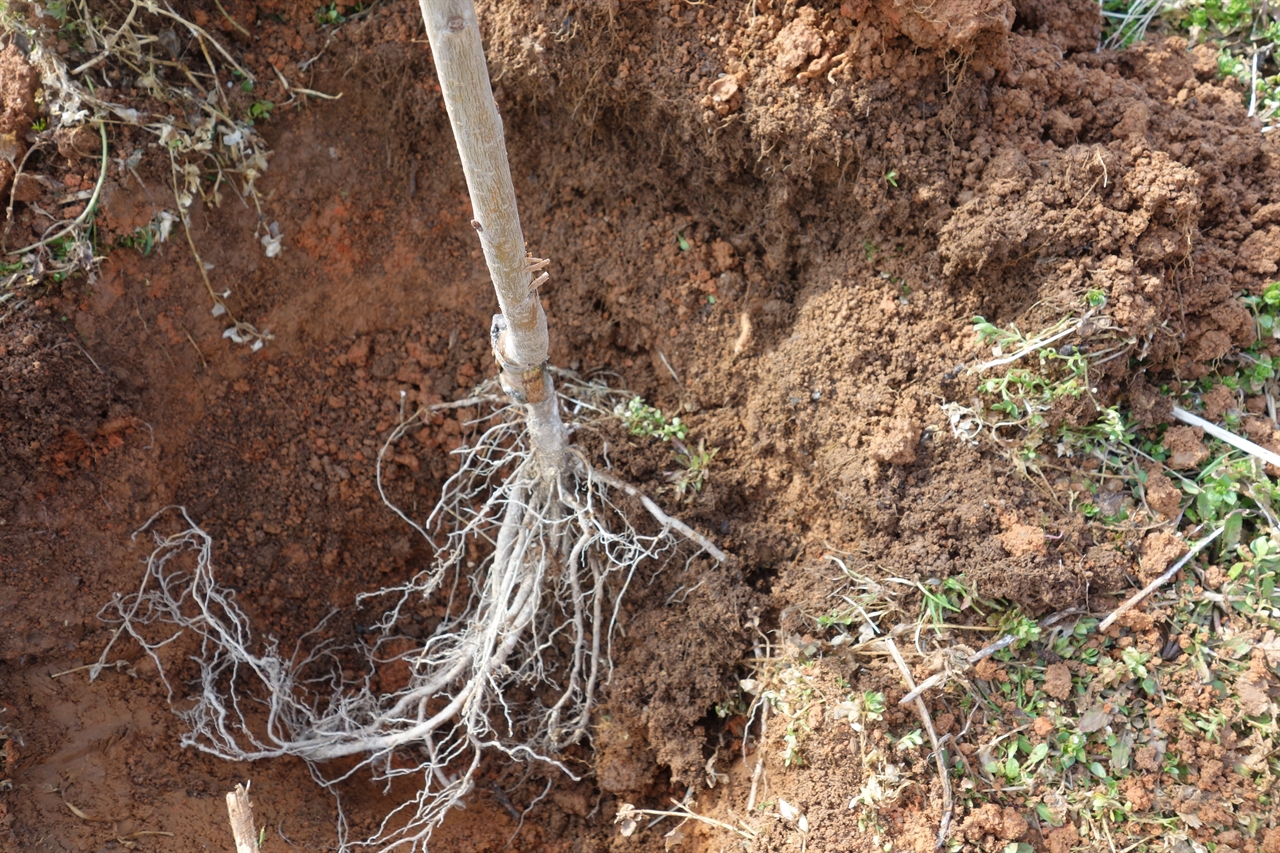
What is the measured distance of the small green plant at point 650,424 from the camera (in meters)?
2.29

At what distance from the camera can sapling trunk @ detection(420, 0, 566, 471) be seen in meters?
1.22

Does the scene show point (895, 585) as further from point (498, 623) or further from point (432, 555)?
point (432, 555)

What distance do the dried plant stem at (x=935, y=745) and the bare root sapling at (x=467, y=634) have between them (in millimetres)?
506

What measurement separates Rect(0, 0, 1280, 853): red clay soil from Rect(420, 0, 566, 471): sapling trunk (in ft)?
0.95

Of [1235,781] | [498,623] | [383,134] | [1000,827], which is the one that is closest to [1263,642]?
[1235,781]

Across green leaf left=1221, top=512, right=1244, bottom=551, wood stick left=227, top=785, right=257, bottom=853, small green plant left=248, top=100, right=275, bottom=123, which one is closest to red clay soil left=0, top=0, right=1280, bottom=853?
small green plant left=248, top=100, right=275, bottom=123

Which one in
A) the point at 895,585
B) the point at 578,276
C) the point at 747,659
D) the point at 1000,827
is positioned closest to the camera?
the point at 1000,827

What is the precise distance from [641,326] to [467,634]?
1003 millimetres

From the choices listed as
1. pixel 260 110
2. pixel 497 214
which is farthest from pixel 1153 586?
pixel 260 110

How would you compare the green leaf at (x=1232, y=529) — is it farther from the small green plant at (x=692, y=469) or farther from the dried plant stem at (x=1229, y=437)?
the small green plant at (x=692, y=469)

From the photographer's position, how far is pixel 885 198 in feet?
6.75

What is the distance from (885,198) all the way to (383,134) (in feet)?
4.68

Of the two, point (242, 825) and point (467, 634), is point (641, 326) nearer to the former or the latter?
point (467, 634)

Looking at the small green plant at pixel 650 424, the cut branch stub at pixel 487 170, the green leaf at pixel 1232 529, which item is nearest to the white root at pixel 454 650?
the small green plant at pixel 650 424
